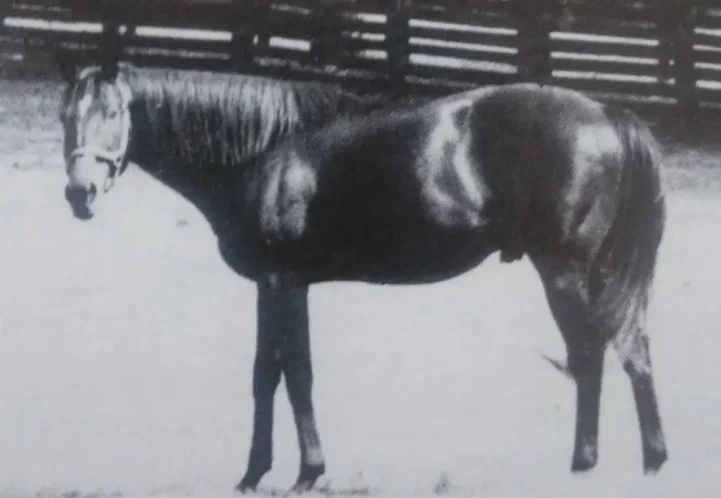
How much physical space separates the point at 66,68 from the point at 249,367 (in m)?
0.69

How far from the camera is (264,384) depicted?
Answer: 1727 mm

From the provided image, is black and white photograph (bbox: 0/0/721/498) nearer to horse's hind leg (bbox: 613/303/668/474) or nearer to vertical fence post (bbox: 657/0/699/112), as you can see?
horse's hind leg (bbox: 613/303/668/474)

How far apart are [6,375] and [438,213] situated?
0.90m

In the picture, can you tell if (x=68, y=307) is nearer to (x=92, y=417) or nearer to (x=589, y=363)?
(x=92, y=417)

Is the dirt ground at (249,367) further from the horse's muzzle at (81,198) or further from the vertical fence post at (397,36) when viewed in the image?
the vertical fence post at (397,36)

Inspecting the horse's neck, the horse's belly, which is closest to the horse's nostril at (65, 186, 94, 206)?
the horse's neck

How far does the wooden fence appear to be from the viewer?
178cm

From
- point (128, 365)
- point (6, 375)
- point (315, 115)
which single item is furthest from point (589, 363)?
point (6, 375)

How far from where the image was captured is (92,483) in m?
1.70

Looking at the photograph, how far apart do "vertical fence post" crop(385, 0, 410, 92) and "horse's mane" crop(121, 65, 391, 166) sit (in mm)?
168

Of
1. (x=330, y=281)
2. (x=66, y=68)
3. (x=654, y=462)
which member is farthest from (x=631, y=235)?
(x=66, y=68)

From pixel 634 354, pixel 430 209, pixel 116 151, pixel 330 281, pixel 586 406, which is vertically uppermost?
pixel 116 151

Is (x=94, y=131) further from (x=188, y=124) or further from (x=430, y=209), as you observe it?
(x=430, y=209)

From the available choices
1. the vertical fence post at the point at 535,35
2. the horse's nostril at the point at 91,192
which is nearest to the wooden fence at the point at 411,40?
the vertical fence post at the point at 535,35
